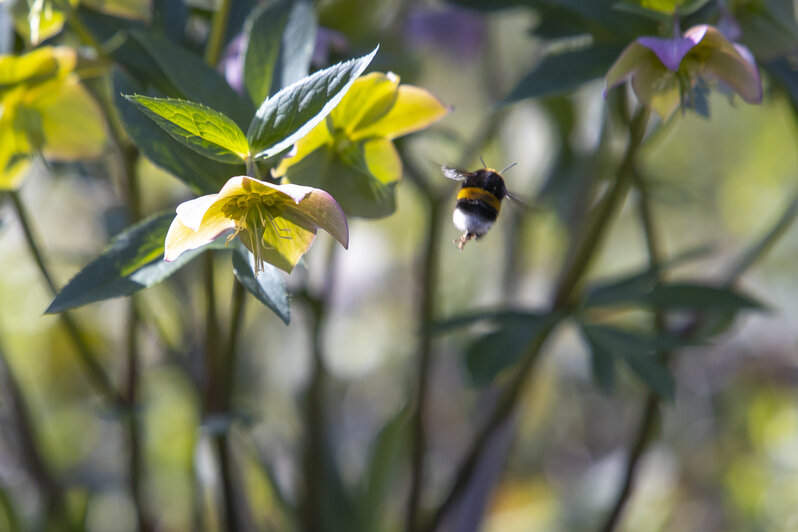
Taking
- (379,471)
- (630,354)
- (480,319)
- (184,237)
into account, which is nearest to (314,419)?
(379,471)

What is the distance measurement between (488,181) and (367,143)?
3.9 inches

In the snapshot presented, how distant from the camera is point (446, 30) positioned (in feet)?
4.49

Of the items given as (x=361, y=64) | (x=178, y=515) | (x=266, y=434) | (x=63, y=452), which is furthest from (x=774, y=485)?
(x=63, y=452)

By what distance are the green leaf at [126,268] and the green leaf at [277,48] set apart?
119mm

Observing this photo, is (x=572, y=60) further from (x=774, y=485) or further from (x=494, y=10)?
(x=774, y=485)

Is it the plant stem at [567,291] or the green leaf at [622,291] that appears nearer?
the plant stem at [567,291]

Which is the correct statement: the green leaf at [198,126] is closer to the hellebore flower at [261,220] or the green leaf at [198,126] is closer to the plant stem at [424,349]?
the hellebore flower at [261,220]

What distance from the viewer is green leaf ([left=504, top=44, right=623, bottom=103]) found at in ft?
2.07

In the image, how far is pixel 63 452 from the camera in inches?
50.6

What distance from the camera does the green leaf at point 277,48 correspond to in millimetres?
534

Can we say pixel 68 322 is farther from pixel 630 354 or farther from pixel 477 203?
pixel 630 354

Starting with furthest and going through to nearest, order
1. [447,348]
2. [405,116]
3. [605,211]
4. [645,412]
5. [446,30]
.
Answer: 1. [447,348]
2. [446,30]
3. [645,412]
4. [605,211]
5. [405,116]

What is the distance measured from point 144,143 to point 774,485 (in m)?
1.15

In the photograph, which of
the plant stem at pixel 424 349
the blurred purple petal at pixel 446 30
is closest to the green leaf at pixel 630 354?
the plant stem at pixel 424 349
